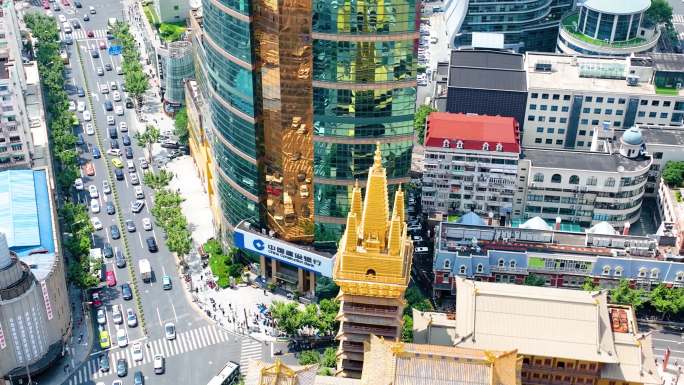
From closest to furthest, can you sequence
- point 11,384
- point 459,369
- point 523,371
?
point 459,369, point 523,371, point 11,384

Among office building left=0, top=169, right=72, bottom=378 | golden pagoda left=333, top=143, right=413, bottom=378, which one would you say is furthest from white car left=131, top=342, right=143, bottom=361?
golden pagoda left=333, top=143, right=413, bottom=378

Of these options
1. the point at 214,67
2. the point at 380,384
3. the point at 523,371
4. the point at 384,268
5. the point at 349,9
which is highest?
the point at 349,9

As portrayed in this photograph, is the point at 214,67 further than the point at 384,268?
Yes

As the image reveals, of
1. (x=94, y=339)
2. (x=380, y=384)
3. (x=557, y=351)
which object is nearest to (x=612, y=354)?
(x=557, y=351)

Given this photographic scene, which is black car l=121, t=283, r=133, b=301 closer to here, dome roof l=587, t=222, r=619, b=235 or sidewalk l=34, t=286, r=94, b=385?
sidewalk l=34, t=286, r=94, b=385

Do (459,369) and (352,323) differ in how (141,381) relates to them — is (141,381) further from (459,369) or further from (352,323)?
(459,369)

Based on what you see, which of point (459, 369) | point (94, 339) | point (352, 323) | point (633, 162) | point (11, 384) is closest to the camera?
point (459, 369)

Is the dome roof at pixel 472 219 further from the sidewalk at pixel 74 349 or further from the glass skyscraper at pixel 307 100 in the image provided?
the sidewalk at pixel 74 349
